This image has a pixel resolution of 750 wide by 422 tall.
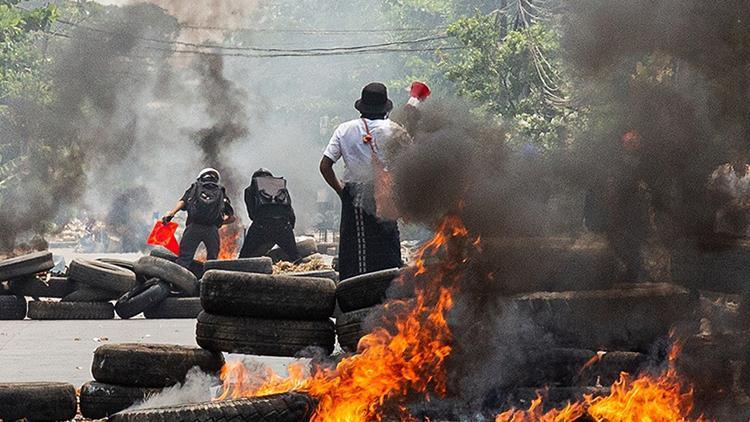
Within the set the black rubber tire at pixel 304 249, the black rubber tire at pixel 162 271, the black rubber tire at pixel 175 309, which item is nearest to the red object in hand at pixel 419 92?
the black rubber tire at pixel 162 271

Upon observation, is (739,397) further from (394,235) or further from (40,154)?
(40,154)

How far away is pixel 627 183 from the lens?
7.83m

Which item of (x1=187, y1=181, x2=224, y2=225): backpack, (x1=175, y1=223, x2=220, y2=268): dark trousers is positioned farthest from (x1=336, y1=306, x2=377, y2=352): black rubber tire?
(x1=187, y1=181, x2=224, y2=225): backpack

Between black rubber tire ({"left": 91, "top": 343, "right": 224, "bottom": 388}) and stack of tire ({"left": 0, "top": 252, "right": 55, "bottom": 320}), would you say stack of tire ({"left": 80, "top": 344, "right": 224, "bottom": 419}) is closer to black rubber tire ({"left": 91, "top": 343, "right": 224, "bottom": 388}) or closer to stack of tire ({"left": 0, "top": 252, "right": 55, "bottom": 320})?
black rubber tire ({"left": 91, "top": 343, "right": 224, "bottom": 388})

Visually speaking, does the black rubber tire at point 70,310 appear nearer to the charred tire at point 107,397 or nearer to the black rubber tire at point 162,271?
the black rubber tire at point 162,271

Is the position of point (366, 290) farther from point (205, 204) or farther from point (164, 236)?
point (164, 236)

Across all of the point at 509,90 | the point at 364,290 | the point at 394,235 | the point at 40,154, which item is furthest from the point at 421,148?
the point at 40,154

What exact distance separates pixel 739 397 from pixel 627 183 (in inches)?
59.9

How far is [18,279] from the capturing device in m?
15.4

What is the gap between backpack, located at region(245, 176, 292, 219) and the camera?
19.0 metres

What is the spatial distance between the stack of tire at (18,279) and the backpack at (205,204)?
7.53 ft

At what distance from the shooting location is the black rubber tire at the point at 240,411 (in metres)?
6.22

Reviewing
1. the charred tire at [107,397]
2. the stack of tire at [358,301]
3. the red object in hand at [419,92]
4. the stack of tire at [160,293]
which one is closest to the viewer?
the charred tire at [107,397]

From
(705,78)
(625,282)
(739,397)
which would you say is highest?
(705,78)
